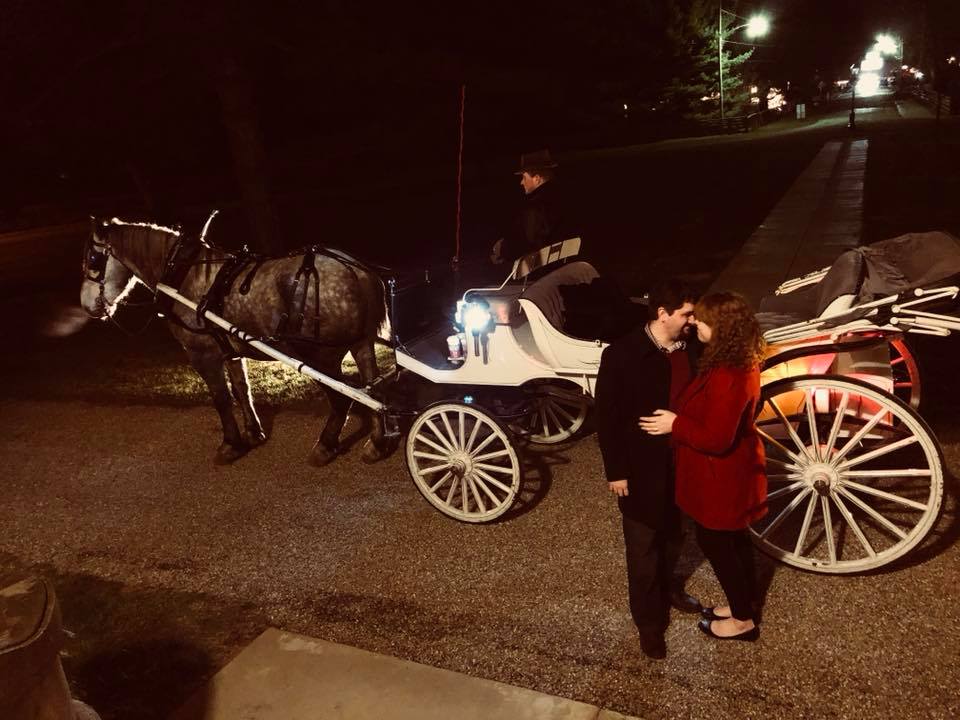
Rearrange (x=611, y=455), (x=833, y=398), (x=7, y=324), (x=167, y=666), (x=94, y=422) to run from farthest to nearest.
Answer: (x=7, y=324), (x=94, y=422), (x=833, y=398), (x=167, y=666), (x=611, y=455)

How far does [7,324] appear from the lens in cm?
1391

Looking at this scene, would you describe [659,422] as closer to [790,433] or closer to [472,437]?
[790,433]

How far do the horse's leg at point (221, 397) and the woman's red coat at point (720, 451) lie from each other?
4.19 meters

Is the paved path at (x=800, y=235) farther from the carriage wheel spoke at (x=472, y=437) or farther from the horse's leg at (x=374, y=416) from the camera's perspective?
the carriage wheel spoke at (x=472, y=437)

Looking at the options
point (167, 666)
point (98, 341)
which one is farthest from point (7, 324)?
point (167, 666)

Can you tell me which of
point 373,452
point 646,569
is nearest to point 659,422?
point 646,569

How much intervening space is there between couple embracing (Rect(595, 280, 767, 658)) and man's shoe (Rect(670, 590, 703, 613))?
0.23 m

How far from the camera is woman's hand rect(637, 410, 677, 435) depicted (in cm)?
321

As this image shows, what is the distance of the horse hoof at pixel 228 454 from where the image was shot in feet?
20.7

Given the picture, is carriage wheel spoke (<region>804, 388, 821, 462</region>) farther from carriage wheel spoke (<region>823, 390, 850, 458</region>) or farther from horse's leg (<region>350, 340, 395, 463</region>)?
horse's leg (<region>350, 340, 395, 463</region>)

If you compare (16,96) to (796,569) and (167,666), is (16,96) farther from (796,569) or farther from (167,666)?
(796,569)

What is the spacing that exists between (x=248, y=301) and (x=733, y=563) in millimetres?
4103

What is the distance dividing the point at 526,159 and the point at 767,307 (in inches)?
76.4

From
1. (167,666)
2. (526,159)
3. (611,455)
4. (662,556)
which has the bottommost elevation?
(167,666)
